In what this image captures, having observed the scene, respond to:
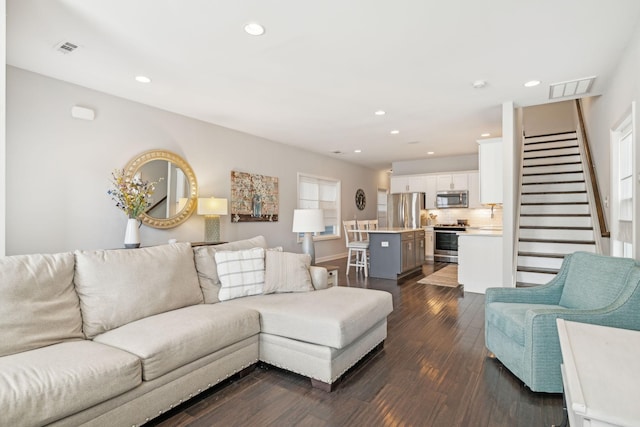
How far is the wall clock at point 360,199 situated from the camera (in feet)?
30.2

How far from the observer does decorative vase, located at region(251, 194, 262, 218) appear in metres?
5.73

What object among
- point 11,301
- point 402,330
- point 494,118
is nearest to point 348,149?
point 494,118

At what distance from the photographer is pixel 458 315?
3.78 meters

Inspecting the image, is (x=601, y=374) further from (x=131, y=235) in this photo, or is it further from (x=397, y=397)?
(x=131, y=235)

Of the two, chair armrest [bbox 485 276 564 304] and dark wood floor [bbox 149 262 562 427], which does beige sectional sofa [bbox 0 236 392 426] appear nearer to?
dark wood floor [bbox 149 262 562 427]

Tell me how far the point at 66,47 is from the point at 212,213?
2.40 metres

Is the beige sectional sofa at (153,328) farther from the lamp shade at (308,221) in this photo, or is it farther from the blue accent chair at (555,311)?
the blue accent chair at (555,311)

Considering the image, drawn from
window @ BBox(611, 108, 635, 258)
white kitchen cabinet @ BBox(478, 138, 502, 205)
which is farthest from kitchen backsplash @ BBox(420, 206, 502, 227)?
window @ BBox(611, 108, 635, 258)

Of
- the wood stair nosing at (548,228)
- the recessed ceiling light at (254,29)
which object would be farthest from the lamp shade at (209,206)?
the wood stair nosing at (548,228)

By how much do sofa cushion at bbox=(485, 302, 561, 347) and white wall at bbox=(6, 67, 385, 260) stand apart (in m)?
3.91

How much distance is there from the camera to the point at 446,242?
7.60 meters

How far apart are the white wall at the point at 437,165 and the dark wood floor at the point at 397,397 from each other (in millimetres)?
5943

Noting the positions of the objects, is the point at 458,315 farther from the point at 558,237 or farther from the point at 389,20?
the point at 389,20

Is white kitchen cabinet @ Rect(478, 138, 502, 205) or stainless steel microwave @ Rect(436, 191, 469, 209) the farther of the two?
stainless steel microwave @ Rect(436, 191, 469, 209)
